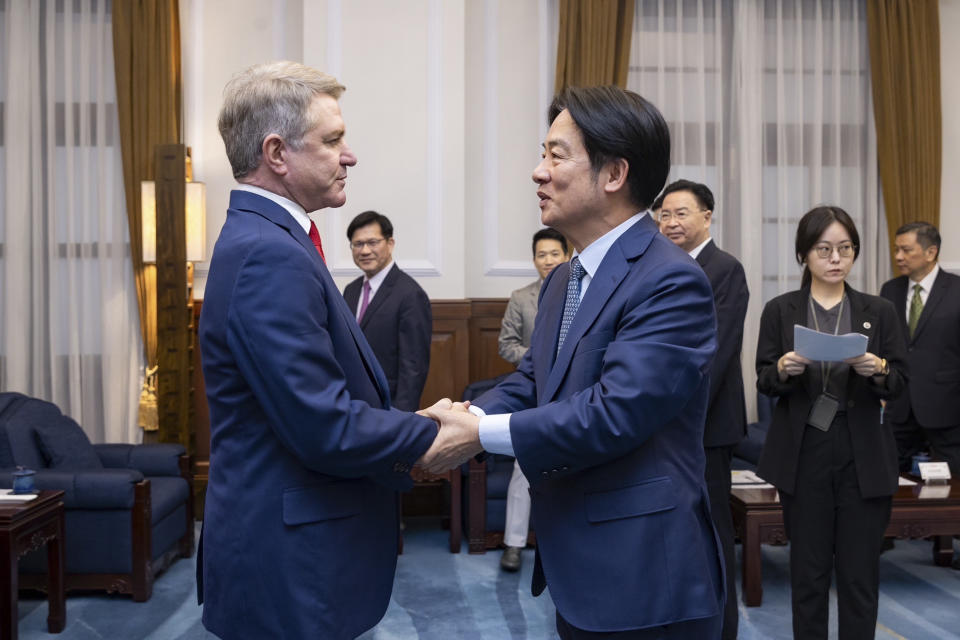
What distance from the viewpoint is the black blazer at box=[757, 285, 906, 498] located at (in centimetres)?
279

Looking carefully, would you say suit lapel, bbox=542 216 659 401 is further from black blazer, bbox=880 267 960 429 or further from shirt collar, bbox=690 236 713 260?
black blazer, bbox=880 267 960 429

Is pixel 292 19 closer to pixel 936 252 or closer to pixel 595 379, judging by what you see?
pixel 936 252

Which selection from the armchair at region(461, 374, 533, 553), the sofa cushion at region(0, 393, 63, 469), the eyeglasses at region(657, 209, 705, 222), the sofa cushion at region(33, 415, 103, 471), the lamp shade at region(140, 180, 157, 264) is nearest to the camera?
the eyeglasses at region(657, 209, 705, 222)

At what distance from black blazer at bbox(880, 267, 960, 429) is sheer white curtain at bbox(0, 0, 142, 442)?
15.6ft

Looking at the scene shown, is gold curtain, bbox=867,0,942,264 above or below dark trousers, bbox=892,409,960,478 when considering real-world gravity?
above

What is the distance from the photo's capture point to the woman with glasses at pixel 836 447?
2816 mm

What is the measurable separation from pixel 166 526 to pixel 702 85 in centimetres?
436

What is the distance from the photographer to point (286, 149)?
1.77 meters

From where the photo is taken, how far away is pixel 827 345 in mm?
2701

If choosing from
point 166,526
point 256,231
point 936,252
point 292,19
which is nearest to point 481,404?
point 256,231

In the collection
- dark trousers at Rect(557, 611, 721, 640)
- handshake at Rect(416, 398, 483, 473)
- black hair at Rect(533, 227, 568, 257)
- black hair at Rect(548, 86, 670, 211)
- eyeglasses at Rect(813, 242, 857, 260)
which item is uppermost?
black hair at Rect(533, 227, 568, 257)

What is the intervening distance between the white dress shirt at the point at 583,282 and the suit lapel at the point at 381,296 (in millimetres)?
2888

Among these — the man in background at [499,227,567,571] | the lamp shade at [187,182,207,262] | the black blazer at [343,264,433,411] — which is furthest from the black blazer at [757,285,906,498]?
the lamp shade at [187,182,207,262]

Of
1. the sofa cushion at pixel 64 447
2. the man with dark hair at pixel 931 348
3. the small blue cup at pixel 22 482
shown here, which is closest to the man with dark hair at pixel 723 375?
the man with dark hair at pixel 931 348
